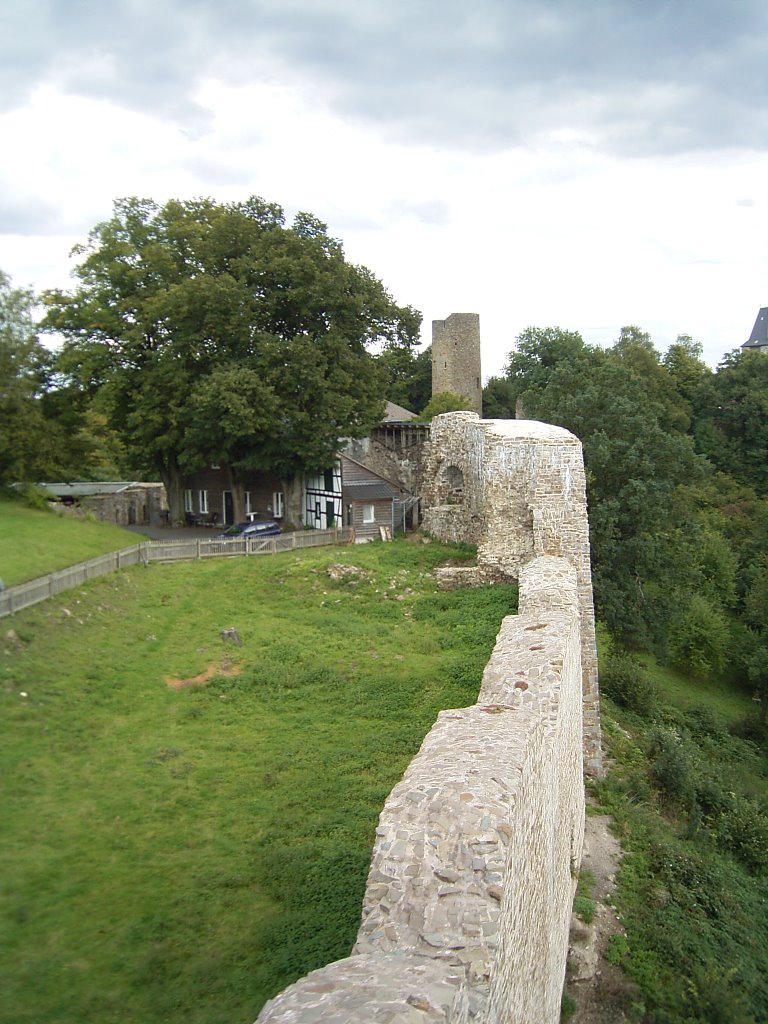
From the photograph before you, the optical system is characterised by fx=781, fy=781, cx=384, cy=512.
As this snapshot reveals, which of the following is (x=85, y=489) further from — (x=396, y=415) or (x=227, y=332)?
(x=396, y=415)

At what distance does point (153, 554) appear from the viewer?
2034 centimetres

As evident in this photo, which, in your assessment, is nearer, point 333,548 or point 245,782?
point 245,782

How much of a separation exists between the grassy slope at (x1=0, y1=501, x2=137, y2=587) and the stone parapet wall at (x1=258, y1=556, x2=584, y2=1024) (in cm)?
1240

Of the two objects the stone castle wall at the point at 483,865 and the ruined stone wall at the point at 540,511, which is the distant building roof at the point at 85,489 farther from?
the stone castle wall at the point at 483,865

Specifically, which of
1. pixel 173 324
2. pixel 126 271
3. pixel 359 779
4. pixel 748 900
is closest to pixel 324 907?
pixel 359 779

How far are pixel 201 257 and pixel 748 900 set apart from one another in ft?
74.9

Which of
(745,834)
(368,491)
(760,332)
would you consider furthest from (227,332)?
(760,332)

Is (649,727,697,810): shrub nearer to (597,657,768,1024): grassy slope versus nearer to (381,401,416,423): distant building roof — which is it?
(597,657,768,1024): grassy slope

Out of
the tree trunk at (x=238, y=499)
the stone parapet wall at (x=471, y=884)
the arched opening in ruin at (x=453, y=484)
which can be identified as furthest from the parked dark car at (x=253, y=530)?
the stone parapet wall at (x=471, y=884)

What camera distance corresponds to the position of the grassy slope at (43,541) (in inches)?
679

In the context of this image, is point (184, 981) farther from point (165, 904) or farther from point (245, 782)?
point (245, 782)

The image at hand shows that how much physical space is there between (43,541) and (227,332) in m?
8.84

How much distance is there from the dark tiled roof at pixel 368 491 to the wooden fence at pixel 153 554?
3.00 m

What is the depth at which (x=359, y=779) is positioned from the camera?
9.77 m
